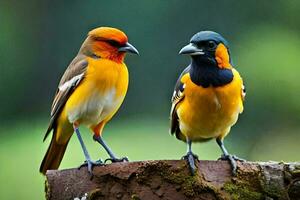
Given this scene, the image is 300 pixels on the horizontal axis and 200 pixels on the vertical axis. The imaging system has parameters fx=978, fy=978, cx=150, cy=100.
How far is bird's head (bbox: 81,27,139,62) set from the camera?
18.9ft

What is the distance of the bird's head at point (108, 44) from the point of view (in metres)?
5.76

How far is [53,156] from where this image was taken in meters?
6.04

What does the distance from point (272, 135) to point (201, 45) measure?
282 inches

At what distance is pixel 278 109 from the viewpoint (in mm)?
12812

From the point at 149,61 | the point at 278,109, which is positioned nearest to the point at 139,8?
the point at 149,61

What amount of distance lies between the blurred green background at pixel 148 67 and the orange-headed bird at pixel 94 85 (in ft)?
11.5

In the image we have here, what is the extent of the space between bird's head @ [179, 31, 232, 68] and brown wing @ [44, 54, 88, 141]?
79 cm

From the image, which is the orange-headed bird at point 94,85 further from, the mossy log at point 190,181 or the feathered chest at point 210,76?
the mossy log at point 190,181

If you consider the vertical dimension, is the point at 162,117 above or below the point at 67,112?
below

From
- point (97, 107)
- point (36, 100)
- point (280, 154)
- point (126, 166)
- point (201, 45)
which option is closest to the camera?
point (126, 166)

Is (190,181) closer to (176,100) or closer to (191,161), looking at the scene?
(191,161)

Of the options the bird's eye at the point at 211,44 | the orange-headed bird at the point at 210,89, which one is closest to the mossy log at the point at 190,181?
the orange-headed bird at the point at 210,89

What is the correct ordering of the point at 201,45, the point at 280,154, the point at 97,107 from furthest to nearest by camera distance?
the point at 280,154 → the point at 97,107 → the point at 201,45

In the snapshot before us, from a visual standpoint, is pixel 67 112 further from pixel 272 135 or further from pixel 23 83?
pixel 23 83
